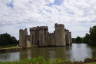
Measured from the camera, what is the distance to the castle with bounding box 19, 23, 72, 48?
132 metres

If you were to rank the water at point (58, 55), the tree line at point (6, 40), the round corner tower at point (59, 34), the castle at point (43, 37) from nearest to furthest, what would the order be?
the water at point (58, 55)
the tree line at point (6, 40)
the round corner tower at point (59, 34)
the castle at point (43, 37)

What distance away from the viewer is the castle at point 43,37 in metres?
132

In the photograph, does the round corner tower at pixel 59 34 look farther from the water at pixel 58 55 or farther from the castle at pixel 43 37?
the water at pixel 58 55

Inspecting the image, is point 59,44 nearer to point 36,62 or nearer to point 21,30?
point 21,30

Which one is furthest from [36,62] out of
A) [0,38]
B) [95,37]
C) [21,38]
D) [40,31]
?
[40,31]

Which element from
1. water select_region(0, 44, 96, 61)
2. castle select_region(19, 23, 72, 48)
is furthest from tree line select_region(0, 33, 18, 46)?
water select_region(0, 44, 96, 61)

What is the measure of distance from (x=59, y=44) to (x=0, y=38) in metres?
36.6

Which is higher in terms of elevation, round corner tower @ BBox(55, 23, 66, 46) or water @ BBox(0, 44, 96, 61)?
round corner tower @ BBox(55, 23, 66, 46)

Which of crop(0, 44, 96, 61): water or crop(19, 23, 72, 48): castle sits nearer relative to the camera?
crop(0, 44, 96, 61): water

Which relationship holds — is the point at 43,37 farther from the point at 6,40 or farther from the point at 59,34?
the point at 6,40

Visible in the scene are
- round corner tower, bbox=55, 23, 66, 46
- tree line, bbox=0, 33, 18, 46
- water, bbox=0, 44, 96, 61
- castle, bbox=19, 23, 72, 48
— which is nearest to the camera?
water, bbox=0, 44, 96, 61

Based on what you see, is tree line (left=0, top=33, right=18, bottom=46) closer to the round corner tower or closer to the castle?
the castle

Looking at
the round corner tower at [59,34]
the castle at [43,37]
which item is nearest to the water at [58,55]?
the round corner tower at [59,34]

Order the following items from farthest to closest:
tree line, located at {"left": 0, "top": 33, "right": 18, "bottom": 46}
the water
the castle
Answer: the castle < tree line, located at {"left": 0, "top": 33, "right": 18, "bottom": 46} < the water
